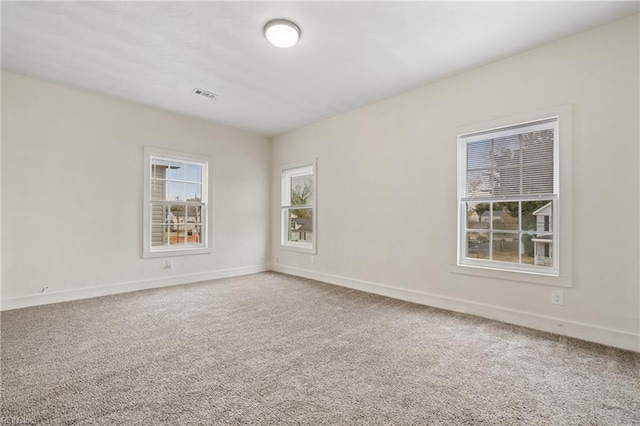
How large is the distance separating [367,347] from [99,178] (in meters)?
3.99

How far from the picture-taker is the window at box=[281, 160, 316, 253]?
5.38 m

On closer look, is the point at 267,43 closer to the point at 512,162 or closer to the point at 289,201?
the point at 512,162

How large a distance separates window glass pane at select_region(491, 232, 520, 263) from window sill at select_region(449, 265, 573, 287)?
0.17 m

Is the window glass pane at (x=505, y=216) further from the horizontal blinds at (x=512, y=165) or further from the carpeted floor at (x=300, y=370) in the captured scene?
the carpeted floor at (x=300, y=370)

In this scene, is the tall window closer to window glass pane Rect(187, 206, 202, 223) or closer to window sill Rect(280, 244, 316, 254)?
window sill Rect(280, 244, 316, 254)

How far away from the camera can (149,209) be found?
4.51 metres

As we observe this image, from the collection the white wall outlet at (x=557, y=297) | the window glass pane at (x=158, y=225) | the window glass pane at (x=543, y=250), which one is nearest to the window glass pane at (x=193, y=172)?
the window glass pane at (x=158, y=225)

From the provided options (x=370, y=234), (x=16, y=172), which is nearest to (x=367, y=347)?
(x=370, y=234)

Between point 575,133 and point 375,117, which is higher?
point 375,117

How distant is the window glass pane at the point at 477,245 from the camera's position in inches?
133

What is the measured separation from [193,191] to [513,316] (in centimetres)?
474

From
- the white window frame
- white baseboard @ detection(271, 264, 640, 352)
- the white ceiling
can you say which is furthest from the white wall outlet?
the white window frame

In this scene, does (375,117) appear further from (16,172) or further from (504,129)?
(16,172)

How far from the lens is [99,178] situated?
4074 millimetres
